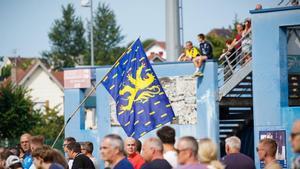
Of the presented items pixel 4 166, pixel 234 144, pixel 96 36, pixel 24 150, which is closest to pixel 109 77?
pixel 24 150

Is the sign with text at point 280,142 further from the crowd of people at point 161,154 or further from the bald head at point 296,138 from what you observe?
the bald head at point 296,138

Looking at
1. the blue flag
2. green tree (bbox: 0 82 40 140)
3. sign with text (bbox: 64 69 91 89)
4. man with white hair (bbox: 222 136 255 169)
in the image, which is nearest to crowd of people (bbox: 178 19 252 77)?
sign with text (bbox: 64 69 91 89)

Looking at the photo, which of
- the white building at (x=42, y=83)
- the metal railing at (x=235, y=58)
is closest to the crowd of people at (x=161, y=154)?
the metal railing at (x=235, y=58)

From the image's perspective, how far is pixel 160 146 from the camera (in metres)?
14.6

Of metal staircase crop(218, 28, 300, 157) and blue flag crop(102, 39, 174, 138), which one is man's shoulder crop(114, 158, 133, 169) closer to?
blue flag crop(102, 39, 174, 138)

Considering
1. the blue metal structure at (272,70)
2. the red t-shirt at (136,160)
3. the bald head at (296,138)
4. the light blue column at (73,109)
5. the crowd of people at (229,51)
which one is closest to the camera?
the bald head at (296,138)

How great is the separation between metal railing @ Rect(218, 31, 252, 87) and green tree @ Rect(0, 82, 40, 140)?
101ft

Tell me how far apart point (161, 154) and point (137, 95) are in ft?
26.5

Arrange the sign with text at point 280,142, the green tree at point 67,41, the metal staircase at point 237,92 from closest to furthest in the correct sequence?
the sign with text at point 280,142, the metal staircase at point 237,92, the green tree at point 67,41

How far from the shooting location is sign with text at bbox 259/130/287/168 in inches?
1029

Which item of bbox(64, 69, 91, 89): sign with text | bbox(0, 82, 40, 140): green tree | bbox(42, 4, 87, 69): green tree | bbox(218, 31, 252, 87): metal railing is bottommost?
bbox(0, 82, 40, 140): green tree

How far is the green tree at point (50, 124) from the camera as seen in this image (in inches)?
3189

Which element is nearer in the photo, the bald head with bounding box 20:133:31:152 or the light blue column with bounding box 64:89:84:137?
the bald head with bounding box 20:133:31:152

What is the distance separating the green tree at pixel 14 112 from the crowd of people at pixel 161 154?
41.9 meters
